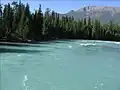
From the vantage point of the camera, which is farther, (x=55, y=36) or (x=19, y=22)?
(x=55, y=36)

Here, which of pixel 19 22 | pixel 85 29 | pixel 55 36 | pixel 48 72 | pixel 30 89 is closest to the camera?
pixel 30 89

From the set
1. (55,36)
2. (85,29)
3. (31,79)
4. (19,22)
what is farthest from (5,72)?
(85,29)

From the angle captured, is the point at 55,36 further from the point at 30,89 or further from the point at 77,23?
the point at 30,89

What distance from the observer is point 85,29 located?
486ft

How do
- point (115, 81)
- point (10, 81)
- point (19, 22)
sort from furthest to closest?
point (19, 22), point (115, 81), point (10, 81)

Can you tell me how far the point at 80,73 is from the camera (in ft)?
114

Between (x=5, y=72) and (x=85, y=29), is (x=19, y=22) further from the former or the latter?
(x=5, y=72)

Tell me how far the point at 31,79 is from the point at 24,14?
74314 mm

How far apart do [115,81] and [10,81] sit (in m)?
9.90

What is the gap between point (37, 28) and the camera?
110 metres

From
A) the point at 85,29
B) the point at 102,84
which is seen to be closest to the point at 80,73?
the point at 102,84

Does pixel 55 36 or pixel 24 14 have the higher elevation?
pixel 24 14

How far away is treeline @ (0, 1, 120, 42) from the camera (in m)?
95.1

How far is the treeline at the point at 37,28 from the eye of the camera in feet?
312
